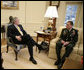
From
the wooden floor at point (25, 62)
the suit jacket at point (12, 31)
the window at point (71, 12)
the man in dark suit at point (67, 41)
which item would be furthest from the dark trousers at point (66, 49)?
the window at point (71, 12)

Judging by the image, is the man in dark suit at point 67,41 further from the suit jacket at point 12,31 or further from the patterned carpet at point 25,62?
the suit jacket at point 12,31

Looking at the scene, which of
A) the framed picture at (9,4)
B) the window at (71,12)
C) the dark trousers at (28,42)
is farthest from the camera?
the window at (71,12)

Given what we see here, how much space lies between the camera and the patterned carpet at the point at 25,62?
2.30 metres

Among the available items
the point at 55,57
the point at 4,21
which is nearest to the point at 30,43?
the point at 55,57

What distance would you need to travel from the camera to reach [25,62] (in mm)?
2480

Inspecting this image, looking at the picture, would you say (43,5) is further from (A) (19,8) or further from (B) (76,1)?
(B) (76,1)

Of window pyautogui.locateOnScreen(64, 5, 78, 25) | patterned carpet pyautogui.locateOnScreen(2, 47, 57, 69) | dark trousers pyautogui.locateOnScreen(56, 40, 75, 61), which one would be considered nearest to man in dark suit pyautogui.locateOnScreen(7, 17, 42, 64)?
patterned carpet pyautogui.locateOnScreen(2, 47, 57, 69)

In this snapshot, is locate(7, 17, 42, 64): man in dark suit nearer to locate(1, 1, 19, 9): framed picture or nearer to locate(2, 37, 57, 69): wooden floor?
locate(2, 37, 57, 69): wooden floor

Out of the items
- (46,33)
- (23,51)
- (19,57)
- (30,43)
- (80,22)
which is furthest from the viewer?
(80,22)

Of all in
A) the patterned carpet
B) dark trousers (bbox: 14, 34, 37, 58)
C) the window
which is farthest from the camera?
the window

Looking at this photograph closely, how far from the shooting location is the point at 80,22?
4.34 metres

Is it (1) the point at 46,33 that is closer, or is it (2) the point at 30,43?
(2) the point at 30,43

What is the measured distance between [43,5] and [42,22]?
77 centimetres

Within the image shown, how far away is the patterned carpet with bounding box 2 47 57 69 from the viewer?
7.54ft
